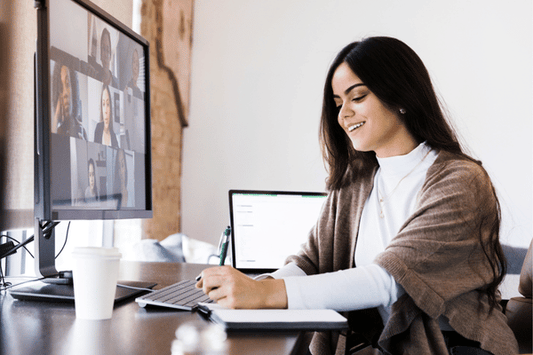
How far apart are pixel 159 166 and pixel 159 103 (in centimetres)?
43

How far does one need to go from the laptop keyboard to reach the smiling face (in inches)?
22.9

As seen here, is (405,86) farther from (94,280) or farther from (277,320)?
(94,280)

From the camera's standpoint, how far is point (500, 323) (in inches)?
37.5

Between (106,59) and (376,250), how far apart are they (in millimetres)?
784

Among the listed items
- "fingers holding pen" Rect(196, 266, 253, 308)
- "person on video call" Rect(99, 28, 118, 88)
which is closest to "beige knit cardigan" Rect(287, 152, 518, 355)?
"fingers holding pen" Rect(196, 266, 253, 308)

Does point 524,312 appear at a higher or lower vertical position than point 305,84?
lower

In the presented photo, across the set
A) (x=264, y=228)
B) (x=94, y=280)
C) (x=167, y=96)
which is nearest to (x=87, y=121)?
(x=94, y=280)

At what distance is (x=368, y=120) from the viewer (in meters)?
1.18

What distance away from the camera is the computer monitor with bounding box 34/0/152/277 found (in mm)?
792

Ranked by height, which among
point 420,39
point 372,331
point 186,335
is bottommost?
point 372,331

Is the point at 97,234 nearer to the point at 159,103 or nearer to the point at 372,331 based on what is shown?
the point at 159,103

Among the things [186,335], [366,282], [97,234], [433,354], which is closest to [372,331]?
[433,354]

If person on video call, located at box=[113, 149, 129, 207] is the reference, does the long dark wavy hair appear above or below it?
above

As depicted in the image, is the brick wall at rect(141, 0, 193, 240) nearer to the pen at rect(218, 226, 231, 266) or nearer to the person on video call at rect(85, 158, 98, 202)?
the pen at rect(218, 226, 231, 266)
